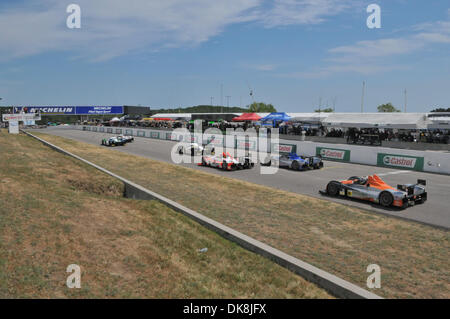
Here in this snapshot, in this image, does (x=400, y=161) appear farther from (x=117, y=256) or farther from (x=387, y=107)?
(x=387, y=107)

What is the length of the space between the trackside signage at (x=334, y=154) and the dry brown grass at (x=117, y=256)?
56.3 ft

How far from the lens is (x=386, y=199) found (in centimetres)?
1198

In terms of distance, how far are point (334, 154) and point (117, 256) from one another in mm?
20657

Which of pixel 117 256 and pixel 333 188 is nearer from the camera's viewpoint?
pixel 117 256

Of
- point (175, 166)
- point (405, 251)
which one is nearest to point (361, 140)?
point (175, 166)

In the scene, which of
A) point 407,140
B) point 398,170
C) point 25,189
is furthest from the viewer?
point 407,140

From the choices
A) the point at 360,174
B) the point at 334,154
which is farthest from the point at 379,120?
the point at 360,174

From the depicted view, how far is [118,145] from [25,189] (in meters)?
26.1

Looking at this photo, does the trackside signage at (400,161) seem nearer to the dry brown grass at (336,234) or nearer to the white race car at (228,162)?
the white race car at (228,162)

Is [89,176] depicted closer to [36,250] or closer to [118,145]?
[36,250]

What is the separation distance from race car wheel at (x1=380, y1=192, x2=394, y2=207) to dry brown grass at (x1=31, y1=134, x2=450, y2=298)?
46.0 inches

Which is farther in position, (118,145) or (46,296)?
(118,145)

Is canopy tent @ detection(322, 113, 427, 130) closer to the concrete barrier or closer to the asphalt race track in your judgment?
the asphalt race track

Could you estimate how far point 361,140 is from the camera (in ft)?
114
